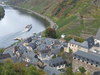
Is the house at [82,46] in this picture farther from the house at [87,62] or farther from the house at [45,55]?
the house at [87,62]

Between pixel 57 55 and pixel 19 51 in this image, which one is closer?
pixel 57 55

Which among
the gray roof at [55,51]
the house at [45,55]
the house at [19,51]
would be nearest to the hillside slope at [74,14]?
the gray roof at [55,51]

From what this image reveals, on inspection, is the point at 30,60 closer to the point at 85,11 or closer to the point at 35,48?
the point at 35,48

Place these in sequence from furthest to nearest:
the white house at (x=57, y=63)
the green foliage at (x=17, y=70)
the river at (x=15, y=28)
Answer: the river at (x=15, y=28)
the white house at (x=57, y=63)
the green foliage at (x=17, y=70)

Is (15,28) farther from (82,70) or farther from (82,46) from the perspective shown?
(82,70)

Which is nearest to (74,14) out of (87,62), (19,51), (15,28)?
(15,28)

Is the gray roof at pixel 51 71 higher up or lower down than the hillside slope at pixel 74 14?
lower down
